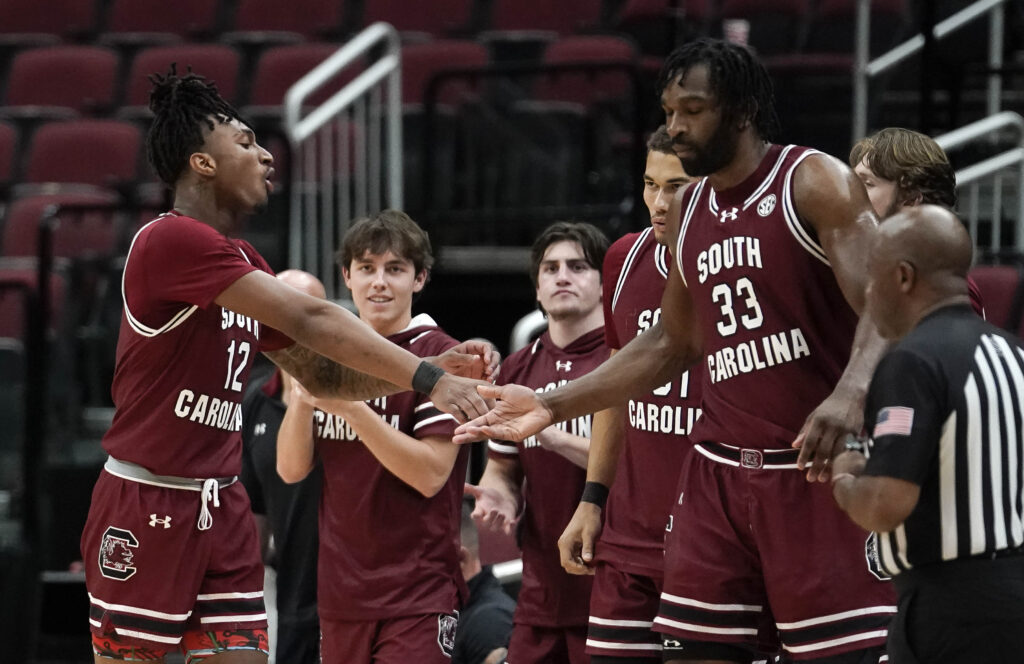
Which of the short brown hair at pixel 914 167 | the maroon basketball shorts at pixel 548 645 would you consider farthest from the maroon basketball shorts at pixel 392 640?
the short brown hair at pixel 914 167

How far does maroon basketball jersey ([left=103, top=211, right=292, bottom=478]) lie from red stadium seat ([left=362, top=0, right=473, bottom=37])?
7.15 m

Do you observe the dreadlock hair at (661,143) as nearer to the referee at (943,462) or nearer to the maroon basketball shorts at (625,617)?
the maroon basketball shorts at (625,617)

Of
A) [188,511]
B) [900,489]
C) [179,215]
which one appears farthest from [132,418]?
[900,489]

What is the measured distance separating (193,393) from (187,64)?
700 centimetres

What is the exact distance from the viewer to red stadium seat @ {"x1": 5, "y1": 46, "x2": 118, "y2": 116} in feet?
37.1

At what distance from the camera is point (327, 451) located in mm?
5074

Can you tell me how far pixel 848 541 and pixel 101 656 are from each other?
2.19 meters

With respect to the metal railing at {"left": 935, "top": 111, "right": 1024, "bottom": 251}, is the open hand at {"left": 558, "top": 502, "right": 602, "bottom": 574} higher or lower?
lower

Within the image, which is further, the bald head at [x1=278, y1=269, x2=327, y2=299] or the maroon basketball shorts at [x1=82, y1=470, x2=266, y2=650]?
the bald head at [x1=278, y1=269, x2=327, y2=299]

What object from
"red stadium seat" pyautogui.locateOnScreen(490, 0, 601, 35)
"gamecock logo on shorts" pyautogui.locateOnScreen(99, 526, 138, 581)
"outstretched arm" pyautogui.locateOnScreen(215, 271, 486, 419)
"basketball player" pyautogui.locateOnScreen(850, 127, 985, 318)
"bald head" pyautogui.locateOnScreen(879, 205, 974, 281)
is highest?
"red stadium seat" pyautogui.locateOnScreen(490, 0, 601, 35)

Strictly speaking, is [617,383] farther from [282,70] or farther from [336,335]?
[282,70]

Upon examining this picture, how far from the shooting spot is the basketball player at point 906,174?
427 centimetres

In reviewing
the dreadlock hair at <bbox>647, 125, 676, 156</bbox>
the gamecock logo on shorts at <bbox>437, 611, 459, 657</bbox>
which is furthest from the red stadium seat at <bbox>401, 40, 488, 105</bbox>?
the gamecock logo on shorts at <bbox>437, 611, 459, 657</bbox>

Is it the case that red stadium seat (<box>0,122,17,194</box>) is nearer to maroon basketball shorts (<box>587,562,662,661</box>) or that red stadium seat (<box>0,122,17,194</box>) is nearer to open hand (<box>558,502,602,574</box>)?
open hand (<box>558,502,602,574</box>)
